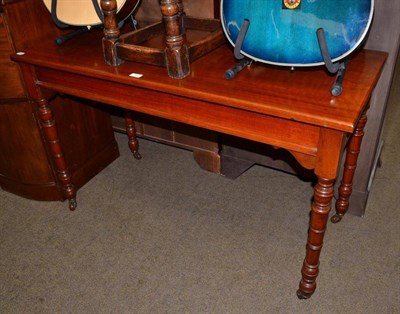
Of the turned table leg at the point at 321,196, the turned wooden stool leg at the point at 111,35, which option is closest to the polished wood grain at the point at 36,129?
the turned wooden stool leg at the point at 111,35

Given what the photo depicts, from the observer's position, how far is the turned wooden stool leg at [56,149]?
171cm

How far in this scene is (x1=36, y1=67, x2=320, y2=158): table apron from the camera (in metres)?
1.15

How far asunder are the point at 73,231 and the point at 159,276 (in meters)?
0.50

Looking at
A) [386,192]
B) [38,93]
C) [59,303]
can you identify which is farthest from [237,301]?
[38,93]

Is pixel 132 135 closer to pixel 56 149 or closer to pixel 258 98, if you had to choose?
pixel 56 149

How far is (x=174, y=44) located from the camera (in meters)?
1.24

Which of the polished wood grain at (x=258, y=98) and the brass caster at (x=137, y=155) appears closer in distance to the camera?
the polished wood grain at (x=258, y=98)

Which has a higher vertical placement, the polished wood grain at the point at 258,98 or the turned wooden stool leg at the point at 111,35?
the turned wooden stool leg at the point at 111,35

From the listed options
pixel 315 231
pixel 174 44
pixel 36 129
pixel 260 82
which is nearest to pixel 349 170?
pixel 315 231

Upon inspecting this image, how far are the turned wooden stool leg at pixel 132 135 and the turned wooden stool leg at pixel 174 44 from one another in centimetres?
104

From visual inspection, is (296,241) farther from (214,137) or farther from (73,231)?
(73,231)

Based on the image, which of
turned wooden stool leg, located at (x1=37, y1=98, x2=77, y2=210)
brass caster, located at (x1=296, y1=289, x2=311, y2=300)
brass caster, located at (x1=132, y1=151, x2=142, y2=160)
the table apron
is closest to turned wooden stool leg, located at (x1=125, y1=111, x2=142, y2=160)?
brass caster, located at (x1=132, y1=151, x2=142, y2=160)

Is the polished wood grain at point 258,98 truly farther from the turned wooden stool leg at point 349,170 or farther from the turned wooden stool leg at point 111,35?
the turned wooden stool leg at point 349,170

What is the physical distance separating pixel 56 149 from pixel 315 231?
1.15 metres
